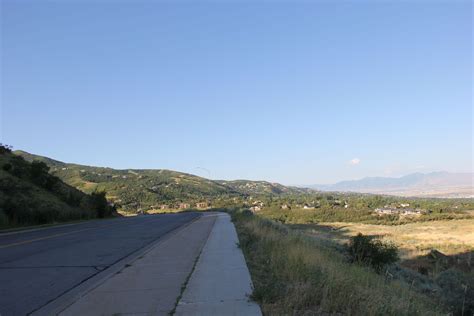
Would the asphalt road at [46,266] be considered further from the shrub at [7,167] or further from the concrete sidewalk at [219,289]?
the shrub at [7,167]

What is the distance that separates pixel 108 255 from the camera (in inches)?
534

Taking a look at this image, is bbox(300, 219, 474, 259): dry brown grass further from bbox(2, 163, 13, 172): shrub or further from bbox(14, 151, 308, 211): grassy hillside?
bbox(14, 151, 308, 211): grassy hillside

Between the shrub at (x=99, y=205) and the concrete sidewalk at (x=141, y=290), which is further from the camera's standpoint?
the shrub at (x=99, y=205)

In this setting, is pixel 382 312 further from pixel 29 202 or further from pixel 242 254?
pixel 29 202

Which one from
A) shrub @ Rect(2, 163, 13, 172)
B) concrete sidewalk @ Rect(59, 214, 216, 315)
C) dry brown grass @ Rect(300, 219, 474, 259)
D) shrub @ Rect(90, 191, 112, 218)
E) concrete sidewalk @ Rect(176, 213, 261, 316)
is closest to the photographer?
concrete sidewalk @ Rect(176, 213, 261, 316)

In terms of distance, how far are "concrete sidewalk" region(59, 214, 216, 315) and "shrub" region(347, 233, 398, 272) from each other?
19.9 ft

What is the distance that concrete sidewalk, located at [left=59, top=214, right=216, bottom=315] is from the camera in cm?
690

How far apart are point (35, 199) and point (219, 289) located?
33.2 m

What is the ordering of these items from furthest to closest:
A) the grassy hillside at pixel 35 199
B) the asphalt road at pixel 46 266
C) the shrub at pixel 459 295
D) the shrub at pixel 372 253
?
the grassy hillside at pixel 35 199, the shrub at pixel 372 253, the shrub at pixel 459 295, the asphalt road at pixel 46 266

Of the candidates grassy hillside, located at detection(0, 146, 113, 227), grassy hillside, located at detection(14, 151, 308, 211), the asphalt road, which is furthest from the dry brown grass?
grassy hillside, located at detection(14, 151, 308, 211)

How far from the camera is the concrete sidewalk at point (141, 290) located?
22.6ft

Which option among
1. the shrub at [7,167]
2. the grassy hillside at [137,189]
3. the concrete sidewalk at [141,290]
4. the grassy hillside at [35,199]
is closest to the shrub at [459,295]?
the concrete sidewalk at [141,290]

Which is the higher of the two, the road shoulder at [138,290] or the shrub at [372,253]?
the road shoulder at [138,290]

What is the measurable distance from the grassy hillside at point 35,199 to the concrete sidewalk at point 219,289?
22.1 meters
